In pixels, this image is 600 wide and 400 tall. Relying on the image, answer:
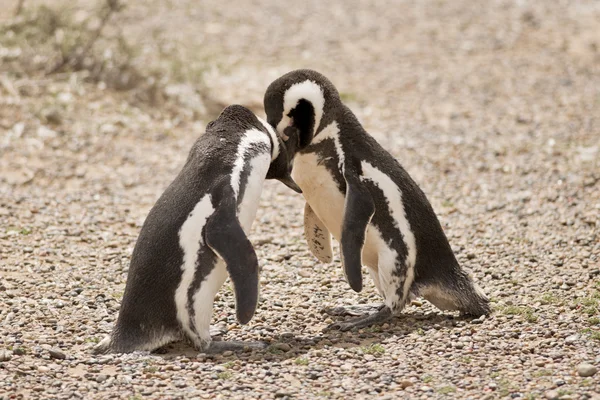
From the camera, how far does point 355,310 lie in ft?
15.9

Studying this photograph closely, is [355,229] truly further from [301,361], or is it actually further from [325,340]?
[301,361]

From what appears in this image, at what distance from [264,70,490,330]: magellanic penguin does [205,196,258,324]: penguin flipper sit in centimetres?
62

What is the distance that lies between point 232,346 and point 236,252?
479mm

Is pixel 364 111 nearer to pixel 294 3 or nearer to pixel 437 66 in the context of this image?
pixel 437 66

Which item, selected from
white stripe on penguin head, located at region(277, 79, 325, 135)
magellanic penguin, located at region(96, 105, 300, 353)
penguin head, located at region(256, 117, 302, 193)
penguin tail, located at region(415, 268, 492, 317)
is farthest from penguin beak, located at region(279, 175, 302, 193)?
penguin tail, located at region(415, 268, 492, 317)

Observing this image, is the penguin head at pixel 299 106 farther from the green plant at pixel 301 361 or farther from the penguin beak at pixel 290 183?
the green plant at pixel 301 361

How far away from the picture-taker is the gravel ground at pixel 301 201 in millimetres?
3941

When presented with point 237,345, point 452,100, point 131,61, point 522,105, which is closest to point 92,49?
point 131,61

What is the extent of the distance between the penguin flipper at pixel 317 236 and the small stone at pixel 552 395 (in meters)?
1.91

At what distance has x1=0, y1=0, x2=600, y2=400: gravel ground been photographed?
12.9 feet

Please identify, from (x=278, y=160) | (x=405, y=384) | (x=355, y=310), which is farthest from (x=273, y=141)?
(x=405, y=384)

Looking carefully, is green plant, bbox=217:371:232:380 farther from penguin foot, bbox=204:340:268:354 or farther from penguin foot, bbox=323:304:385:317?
penguin foot, bbox=323:304:385:317

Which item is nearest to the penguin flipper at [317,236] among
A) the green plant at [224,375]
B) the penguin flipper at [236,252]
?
the penguin flipper at [236,252]

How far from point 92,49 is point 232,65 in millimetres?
1541
